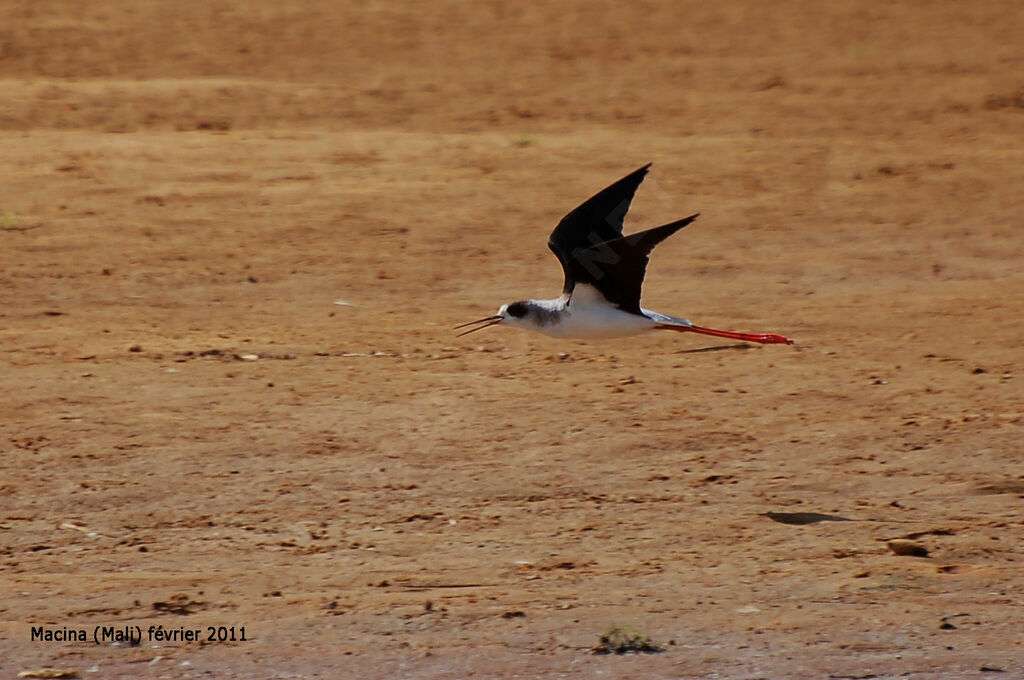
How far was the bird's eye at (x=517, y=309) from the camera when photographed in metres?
7.45

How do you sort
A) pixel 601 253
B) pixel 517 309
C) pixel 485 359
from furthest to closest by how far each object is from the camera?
pixel 485 359 → pixel 517 309 → pixel 601 253

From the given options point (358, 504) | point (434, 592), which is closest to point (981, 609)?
point (434, 592)

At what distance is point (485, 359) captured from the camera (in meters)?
8.39

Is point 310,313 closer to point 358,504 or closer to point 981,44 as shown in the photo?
point 358,504

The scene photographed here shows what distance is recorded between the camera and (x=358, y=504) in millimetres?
6762

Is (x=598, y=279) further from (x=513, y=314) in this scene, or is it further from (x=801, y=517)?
(x=801, y=517)

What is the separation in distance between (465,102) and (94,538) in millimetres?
7085

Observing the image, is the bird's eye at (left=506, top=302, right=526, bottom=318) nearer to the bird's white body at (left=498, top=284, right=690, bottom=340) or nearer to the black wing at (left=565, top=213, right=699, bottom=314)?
the bird's white body at (left=498, top=284, right=690, bottom=340)

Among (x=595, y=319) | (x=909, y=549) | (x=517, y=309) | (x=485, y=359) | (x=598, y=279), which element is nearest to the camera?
(x=909, y=549)

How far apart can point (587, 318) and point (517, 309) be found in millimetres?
375

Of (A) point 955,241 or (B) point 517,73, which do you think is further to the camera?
(B) point 517,73

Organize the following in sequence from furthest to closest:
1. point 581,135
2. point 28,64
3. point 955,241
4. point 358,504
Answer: point 28,64 < point 581,135 < point 955,241 < point 358,504

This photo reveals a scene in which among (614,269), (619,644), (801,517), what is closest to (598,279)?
(614,269)

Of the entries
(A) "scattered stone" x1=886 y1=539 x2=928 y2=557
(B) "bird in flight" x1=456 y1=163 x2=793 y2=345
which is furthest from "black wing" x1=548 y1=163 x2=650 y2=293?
(A) "scattered stone" x1=886 y1=539 x2=928 y2=557
